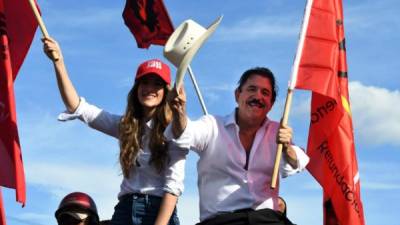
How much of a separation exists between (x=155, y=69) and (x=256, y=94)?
0.85 metres

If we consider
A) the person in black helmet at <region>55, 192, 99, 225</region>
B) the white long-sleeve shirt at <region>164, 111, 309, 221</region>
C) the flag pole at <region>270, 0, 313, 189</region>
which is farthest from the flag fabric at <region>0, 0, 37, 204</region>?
the flag pole at <region>270, 0, 313, 189</region>

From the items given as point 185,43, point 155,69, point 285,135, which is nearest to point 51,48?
point 155,69

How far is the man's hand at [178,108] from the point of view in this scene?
546cm

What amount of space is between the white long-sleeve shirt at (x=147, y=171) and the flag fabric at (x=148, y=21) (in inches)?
137

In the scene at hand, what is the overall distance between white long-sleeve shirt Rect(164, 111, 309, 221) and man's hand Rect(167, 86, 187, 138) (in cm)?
8

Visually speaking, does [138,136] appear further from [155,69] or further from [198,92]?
[198,92]

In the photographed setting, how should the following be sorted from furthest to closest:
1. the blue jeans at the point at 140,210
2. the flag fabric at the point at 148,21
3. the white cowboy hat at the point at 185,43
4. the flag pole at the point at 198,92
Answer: the flag fabric at the point at 148,21, the flag pole at the point at 198,92, the blue jeans at the point at 140,210, the white cowboy hat at the point at 185,43

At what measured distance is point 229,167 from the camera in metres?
5.82

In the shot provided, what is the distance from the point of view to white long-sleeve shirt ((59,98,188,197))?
6.15m

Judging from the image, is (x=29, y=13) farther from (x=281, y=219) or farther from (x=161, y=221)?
(x=281, y=219)

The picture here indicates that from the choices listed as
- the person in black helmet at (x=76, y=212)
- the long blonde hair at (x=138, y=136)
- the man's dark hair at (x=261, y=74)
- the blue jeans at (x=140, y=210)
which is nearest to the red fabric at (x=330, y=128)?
the man's dark hair at (x=261, y=74)

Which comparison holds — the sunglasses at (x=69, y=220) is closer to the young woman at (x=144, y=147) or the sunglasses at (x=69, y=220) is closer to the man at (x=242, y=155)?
the young woman at (x=144, y=147)

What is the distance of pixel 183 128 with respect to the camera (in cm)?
562

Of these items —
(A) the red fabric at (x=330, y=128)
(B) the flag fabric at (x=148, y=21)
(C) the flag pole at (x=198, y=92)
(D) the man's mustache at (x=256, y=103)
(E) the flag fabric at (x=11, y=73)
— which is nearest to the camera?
(D) the man's mustache at (x=256, y=103)
